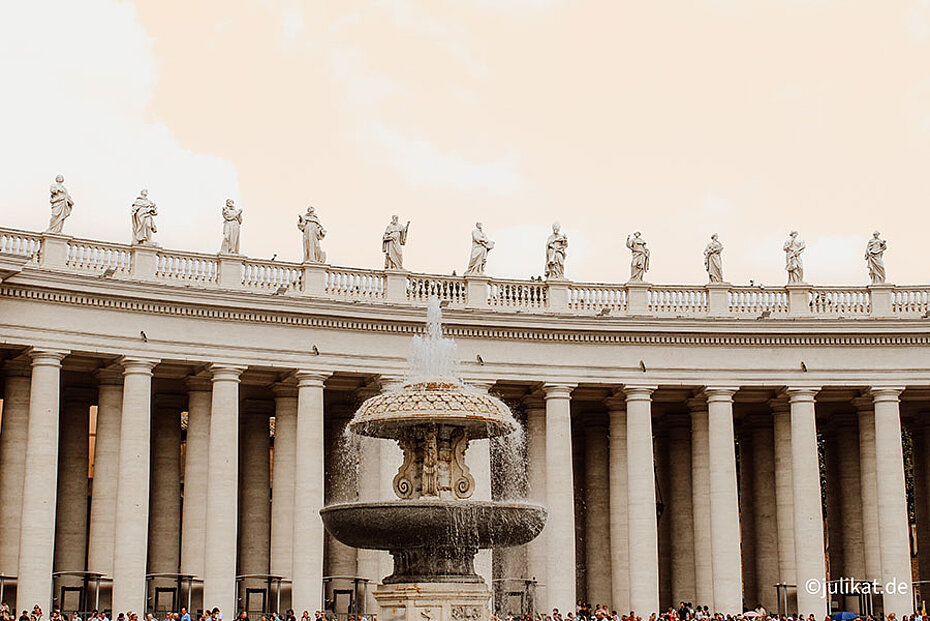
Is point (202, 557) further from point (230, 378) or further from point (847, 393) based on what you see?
point (847, 393)

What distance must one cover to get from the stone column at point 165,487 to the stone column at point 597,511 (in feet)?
62.0

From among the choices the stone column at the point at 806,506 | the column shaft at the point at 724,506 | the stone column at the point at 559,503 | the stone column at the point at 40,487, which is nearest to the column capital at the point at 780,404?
the stone column at the point at 806,506

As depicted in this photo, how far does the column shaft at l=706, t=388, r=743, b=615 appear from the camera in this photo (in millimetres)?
53906

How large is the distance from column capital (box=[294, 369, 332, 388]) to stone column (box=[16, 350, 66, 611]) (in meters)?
8.91

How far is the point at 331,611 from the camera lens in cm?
5441

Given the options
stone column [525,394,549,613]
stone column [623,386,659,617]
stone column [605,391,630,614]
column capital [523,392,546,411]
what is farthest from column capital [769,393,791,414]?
stone column [525,394,549,613]

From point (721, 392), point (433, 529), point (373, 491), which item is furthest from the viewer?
point (721, 392)

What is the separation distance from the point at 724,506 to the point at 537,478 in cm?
775

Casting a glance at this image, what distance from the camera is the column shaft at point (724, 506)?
5391cm

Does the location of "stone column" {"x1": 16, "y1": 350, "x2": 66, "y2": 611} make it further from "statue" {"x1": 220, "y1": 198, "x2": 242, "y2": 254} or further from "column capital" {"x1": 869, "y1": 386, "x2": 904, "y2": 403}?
"column capital" {"x1": 869, "y1": 386, "x2": 904, "y2": 403}

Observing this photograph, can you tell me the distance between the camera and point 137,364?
161 ft

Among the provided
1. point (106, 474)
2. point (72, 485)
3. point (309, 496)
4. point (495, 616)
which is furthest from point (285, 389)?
point (495, 616)

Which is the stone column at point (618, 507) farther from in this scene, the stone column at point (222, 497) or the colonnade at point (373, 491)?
the stone column at point (222, 497)

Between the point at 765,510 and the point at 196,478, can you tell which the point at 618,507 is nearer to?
the point at 765,510
